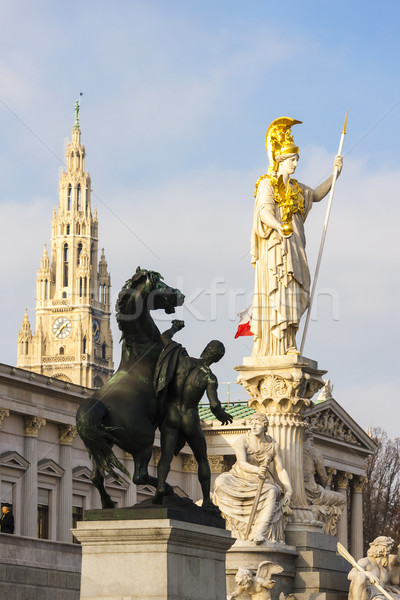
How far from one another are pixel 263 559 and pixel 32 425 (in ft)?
135

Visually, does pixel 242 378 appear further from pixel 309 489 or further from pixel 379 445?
pixel 379 445

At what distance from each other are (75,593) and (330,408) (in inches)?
1265

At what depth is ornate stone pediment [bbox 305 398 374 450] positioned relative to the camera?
78875 mm

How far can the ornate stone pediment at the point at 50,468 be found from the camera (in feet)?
207

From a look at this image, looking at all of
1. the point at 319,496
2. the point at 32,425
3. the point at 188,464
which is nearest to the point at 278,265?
the point at 319,496

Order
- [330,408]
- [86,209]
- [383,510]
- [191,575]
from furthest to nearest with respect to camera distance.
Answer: [86,209]
[383,510]
[330,408]
[191,575]

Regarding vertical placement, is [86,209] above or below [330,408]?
above

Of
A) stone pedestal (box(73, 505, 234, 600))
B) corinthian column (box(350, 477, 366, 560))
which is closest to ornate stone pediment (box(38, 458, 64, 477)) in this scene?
corinthian column (box(350, 477, 366, 560))

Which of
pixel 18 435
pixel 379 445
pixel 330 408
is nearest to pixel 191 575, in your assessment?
pixel 18 435

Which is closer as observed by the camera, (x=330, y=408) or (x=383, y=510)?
(x=330, y=408)

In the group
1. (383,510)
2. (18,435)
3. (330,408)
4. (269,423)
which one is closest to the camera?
(269,423)

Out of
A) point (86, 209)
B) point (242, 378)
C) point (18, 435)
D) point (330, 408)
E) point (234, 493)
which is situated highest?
point (86, 209)

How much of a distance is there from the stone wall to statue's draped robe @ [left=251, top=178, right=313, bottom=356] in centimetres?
2444

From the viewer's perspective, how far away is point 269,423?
23.1m
